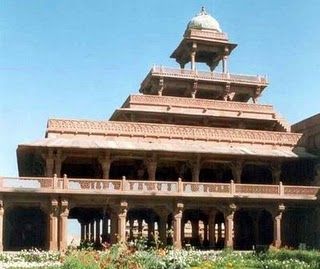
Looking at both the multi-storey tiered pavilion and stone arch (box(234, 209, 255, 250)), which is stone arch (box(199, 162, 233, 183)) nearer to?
the multi-storey tiered pavilion

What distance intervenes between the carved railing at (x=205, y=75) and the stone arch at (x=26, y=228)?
11.1 m

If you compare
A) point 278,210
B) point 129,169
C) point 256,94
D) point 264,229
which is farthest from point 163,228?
point 256,94

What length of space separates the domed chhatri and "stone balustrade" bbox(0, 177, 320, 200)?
14094mm

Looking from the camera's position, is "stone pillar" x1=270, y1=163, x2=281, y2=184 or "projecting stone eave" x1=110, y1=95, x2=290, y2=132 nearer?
"stone pillar" x1=270, y1=163, x2=281, y2=184

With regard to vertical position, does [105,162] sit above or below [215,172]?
above

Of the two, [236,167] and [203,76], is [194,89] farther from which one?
[236,167]

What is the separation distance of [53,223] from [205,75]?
603 inches

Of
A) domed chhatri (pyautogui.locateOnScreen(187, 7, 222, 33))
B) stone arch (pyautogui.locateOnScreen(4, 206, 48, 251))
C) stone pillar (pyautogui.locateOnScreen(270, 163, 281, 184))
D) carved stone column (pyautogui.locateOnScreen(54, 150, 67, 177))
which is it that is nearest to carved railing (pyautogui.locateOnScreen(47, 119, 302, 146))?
carved stone column (pyautogui.locateOnScreen(54, 150, 67, 177))

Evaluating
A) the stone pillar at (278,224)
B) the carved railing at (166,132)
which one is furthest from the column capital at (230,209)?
the carved railing at (166,132)

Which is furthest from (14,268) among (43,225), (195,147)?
(43,225)

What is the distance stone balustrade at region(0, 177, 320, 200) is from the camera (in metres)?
28.3

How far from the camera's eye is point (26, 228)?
37625 mm

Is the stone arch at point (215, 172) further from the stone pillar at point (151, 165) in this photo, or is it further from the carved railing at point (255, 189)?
the stone pillar at point (151, 165)

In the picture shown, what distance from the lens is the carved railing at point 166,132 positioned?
1220 inches
